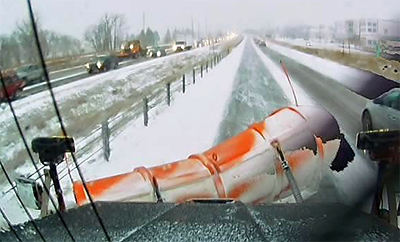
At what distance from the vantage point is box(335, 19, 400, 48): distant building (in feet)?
5.40

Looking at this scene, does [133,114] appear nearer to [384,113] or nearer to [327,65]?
[327,65]

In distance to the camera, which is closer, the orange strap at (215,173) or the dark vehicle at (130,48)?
the orange strap at (215,173)

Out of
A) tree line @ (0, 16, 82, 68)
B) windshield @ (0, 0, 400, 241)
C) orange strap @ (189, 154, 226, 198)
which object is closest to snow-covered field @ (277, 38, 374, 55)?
windshield @ (0, 0, 400, 241)

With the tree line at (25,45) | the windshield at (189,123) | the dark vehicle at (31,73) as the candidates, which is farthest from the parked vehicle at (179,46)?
the dark vehicle at (31,73)

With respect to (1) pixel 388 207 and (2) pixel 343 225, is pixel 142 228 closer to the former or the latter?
(2) pixel 343 225

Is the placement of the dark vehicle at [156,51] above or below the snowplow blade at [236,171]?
above

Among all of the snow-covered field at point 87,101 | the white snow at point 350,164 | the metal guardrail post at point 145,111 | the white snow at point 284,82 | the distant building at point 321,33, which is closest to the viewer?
the snow-covered field at point 87,101

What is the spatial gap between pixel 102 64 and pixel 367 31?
0.92m

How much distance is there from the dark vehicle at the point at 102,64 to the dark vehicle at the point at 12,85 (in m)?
0.36

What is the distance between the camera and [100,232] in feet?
4.89

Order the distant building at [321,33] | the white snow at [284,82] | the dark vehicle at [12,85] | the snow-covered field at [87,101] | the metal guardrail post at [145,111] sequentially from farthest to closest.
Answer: the metal guardrail post at [145,111]
the white snow at [284,82]
the distant building at [321,33]
the snow-covered field at [87,101]
the dark vehicle at [12,85]

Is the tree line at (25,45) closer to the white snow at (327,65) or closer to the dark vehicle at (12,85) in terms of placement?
the dark vehicle at (12,85)

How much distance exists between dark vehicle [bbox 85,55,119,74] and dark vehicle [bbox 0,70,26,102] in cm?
36

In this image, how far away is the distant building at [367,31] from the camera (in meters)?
1.65
